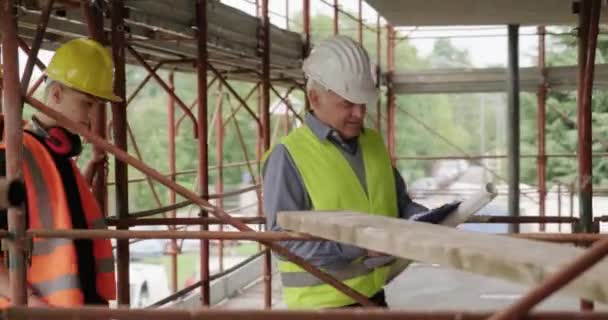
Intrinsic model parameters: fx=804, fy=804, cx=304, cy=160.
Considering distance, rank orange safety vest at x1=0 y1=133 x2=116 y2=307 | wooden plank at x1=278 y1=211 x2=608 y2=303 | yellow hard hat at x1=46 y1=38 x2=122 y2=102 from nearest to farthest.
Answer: wooden plank at x1=278 y1=211 x2=608 y2=303 < orange safety vest at x1=0 y1=133 x2=116 y2=307 < yellow hard hat at x1=46 y1=38 x2=122 y2=102

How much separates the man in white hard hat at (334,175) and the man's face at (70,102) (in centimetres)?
66

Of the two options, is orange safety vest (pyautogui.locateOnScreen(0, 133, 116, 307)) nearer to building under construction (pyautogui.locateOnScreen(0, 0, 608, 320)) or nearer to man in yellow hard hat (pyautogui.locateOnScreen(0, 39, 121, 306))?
man in yellow hard hat (pyautogui.locateOnScreen(0, 39, 121, 306))

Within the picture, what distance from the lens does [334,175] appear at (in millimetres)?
2736

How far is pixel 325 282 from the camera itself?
264cm

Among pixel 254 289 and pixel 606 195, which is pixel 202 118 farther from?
pixel 606 195

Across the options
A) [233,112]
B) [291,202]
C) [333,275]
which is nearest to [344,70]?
[291,202]

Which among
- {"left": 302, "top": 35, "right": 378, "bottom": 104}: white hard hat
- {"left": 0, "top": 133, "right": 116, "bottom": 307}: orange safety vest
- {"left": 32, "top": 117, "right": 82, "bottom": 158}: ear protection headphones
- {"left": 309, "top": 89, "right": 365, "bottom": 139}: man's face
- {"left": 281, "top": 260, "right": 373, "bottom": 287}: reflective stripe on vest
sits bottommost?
{"left": 281, "top": 260, "right": 373, "bottom": 287}: reflective stripe on vest

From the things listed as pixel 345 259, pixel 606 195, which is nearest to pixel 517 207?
pixel 606 195

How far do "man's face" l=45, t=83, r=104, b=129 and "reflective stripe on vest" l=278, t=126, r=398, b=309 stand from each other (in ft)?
2.28

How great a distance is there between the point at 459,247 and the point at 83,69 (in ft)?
5.58

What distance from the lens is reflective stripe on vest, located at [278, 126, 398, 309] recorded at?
2686mm

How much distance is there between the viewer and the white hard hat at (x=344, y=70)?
9.38 ft

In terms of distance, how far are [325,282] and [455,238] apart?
95 centimetres

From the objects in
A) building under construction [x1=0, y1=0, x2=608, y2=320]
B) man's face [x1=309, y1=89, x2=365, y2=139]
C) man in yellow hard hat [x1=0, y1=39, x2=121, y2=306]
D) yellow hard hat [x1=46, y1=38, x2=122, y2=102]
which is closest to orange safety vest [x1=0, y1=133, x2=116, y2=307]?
man in yellow hard hat [x1=0, y1=39, x2=121, y2=306]
